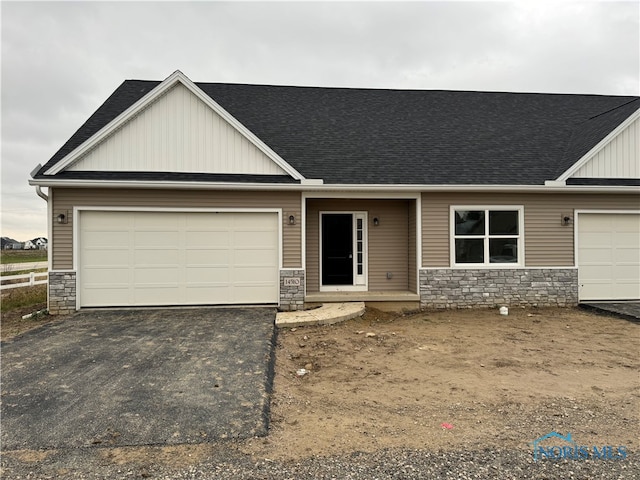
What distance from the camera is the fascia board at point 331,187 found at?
26.3 feet

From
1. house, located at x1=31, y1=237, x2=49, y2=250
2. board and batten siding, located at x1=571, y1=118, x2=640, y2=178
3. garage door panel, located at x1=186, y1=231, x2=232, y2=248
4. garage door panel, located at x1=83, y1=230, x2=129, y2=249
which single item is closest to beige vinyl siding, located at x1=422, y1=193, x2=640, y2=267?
board and batten siding, located at x1=571, y1=118, x2=640, y2=178

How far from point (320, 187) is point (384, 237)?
248 centimetres

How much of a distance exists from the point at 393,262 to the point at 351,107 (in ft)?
18.6

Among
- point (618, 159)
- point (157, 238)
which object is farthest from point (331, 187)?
point (618, 159)

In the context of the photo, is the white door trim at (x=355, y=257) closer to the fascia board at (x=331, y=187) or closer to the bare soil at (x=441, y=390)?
the fascia board at (x=331, y=187)

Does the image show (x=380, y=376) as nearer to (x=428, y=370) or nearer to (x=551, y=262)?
(x=428, y=370)

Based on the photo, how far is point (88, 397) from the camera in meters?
4.12

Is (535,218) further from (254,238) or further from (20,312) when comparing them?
(20,312)

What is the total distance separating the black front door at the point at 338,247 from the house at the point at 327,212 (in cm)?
4

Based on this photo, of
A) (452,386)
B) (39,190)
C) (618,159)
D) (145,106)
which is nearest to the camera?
(452,386)

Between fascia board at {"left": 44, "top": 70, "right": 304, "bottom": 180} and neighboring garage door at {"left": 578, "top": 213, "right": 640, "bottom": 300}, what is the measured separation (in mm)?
7675

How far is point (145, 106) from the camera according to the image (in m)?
8.34

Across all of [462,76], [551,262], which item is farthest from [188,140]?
[462,76]

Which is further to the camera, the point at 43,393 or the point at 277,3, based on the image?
the point at 277,3
